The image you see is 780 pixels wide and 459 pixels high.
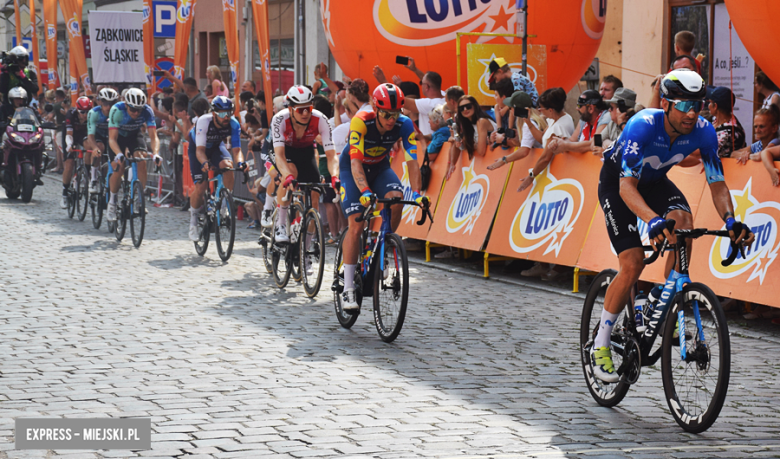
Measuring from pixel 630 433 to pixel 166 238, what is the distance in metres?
10.6

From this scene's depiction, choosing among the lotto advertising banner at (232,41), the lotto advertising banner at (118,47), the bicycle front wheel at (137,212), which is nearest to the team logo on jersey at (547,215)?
the bicycle front wheel at (137,212)

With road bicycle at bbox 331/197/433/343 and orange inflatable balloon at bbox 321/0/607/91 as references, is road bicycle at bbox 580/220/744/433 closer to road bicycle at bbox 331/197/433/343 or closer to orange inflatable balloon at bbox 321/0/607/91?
road bicycle at bbox 331/197/433/343

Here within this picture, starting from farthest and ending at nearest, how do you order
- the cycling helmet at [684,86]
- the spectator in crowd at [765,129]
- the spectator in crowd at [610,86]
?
the spectator in crowd at [610,86], the spectator in crowd at [765,129], the cycling helmet at [684,86]

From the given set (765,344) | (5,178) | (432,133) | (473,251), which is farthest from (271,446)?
(5,178)

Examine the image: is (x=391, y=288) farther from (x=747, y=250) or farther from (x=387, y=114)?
(x=747, y=250)

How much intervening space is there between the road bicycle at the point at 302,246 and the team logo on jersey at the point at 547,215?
2263 millimetres

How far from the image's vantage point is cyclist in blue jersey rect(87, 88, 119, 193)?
53.2 ft

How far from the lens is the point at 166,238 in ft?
49.9

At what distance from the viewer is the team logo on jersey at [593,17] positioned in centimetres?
1516

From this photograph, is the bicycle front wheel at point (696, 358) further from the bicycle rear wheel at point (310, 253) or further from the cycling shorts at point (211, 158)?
the cycling shorts at point (211, 158)

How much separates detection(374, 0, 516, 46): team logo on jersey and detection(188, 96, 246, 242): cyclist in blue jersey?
143 inches

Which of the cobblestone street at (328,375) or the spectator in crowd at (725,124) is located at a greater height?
the spectator in crowd at (725,124)

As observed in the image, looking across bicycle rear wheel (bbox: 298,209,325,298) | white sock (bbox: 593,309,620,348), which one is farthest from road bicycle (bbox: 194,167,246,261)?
white sock (bbox: 593,309,620,348)

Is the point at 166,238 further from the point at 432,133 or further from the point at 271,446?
the point at 271,446
